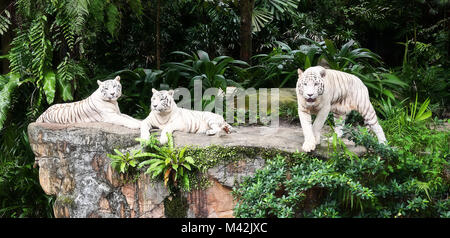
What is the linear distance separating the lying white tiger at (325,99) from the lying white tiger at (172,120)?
0.92 m

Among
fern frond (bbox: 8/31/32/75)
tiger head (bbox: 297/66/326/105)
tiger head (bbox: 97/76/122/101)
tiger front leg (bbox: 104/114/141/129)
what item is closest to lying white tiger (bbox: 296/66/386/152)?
tiger head (bbox: 297/66/326/105)

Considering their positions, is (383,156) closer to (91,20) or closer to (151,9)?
(91,20)

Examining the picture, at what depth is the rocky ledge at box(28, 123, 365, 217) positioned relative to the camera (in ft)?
13.7

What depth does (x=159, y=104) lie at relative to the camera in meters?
4.39

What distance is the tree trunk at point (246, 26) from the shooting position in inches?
280

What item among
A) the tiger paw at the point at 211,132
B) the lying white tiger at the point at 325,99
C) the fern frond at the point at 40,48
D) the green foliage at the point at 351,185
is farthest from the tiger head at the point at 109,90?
the lying white tiger at the point at 325,99

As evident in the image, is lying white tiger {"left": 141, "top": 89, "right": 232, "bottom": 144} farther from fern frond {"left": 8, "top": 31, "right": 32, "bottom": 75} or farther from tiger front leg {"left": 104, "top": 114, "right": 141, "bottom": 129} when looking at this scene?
fern frond {"left": 8, "top": 31, "right": 32, "bottom": 75}

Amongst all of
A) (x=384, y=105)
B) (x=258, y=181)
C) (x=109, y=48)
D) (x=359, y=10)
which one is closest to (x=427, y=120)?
(x=384, y=105)

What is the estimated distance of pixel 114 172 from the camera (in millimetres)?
4453

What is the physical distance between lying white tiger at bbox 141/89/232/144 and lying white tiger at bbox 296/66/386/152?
3.01 ft

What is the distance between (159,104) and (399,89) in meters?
3.55

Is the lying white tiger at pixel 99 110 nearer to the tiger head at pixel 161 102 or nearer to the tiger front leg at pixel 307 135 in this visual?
the tiger head at pixel 161 102

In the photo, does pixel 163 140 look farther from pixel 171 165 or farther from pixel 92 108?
pixel 92 108

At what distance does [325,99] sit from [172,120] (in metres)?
1.57
